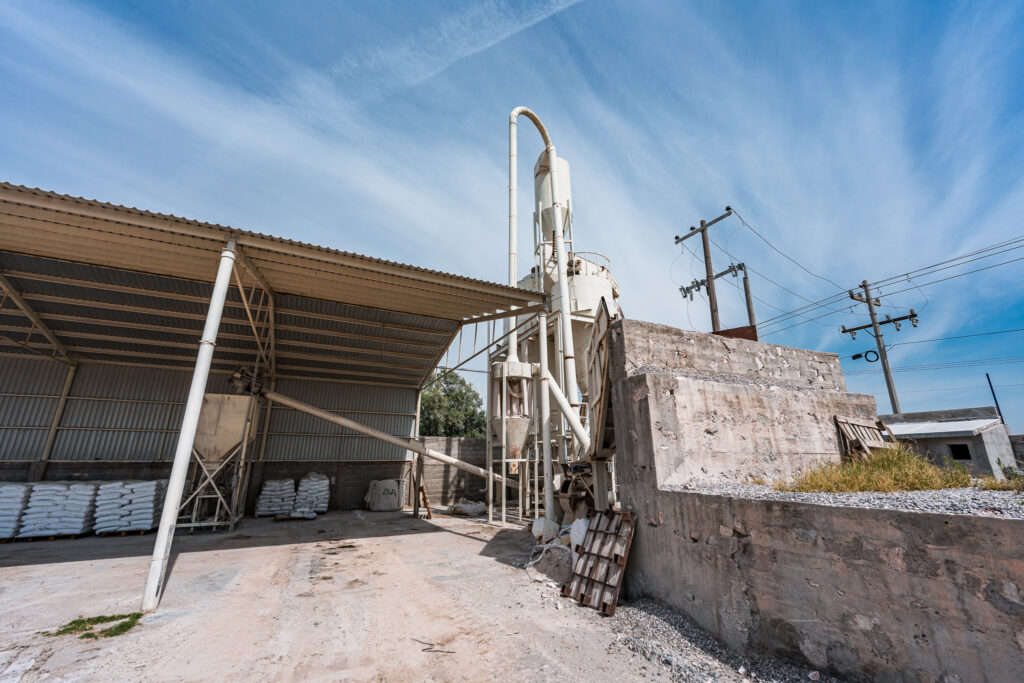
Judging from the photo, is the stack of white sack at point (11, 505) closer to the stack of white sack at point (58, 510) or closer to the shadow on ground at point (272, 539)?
the stack of white sack at point (58, 510)

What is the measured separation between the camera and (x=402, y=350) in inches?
651

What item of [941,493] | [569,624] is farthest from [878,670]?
[569,624]

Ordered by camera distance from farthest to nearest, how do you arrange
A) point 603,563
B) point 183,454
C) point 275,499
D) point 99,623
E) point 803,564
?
1. point 275,499
2. point 183,454
3. point 603,563
4. point 99,623
5. point 803,564

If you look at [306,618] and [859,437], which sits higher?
[859,437]

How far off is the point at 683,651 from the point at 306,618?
15.7 feet

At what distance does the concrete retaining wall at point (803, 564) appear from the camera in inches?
109

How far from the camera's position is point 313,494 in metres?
16.4

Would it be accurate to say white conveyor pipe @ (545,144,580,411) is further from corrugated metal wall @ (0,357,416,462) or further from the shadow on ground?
corrugated metal wall @ (0,357,416,462)

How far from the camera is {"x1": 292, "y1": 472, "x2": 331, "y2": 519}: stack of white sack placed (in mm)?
16125

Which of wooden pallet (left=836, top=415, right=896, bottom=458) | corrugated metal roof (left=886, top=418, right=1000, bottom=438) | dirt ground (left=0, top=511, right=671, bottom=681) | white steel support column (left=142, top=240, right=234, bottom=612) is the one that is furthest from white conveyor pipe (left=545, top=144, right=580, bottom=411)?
corrugated metal roof (left=886, top=418, right=1000, bottom=438)

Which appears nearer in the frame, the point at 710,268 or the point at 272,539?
the point at 272,539

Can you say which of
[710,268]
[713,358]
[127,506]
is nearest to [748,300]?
[710,268]

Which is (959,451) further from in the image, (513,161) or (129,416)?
(129,416)

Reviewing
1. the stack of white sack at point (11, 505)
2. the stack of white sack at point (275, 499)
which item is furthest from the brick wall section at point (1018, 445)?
the stack of white sack at point (11, 505)
